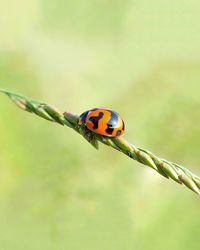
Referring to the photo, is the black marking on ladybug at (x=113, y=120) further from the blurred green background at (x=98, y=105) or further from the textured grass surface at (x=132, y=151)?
the blurred green background at (x=98, y=105)

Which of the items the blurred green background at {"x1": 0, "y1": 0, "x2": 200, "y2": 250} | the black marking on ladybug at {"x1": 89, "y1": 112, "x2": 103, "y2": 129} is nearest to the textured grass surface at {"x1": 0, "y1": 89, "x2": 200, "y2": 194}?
the black marking on ladybug at {"x1": 89, "y1": 112, "x2": 103, "y2": 129}

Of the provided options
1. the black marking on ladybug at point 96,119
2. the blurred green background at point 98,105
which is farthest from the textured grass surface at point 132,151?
the blurred green background at point 98,105

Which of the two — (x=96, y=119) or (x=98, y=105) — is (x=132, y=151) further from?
(x=98, y=105)

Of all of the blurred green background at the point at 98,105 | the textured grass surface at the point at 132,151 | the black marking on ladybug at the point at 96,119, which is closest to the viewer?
the textured grass surface at the point at 132,151

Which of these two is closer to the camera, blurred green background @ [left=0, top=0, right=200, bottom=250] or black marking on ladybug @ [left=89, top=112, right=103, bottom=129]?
black marking on ladybug @ [left=89, top=112, right=103, bottom=129]

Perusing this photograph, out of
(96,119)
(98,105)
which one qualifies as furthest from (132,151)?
(98,105)

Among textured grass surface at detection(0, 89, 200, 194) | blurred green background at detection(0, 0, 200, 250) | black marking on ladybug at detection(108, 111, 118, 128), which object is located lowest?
textured grass surface at detection(0, 89, 200, 194)

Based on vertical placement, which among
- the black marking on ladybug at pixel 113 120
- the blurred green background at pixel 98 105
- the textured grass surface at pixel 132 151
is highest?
the blurred green background at pixel 98 105

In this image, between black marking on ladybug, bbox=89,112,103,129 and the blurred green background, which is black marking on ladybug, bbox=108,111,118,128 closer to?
black marking on ladybug, bbox=89,112,103,129
